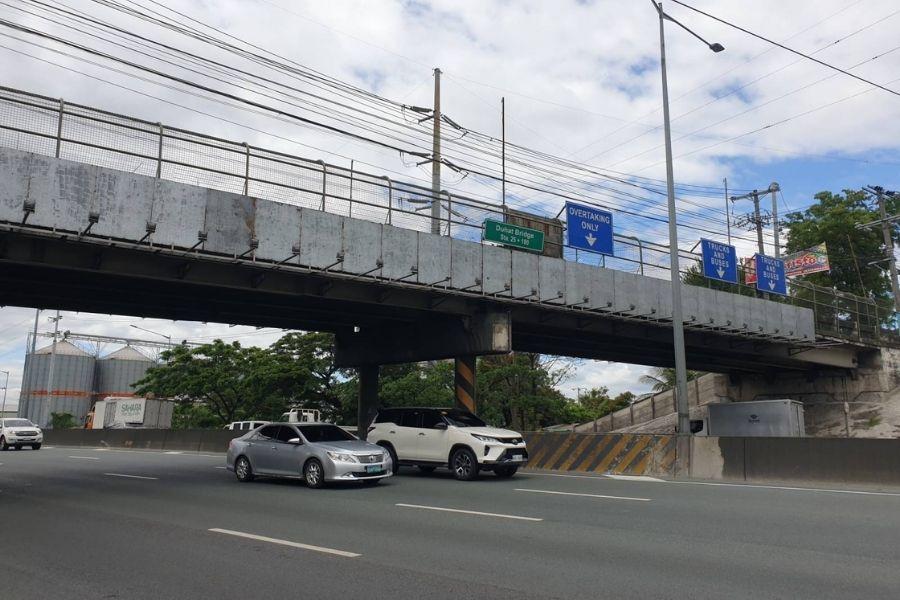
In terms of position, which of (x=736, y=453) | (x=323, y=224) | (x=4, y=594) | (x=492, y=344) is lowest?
(x=4, y=594)

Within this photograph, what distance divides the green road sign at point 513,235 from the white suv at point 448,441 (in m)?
6.84

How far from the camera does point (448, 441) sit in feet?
57.1

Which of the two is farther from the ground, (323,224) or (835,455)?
(323,224)

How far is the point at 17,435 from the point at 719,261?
34.0 meters

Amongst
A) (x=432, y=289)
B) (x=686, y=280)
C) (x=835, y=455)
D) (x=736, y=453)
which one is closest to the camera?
(x=835, y=455)

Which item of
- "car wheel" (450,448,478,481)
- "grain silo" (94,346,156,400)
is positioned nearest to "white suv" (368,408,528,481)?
"car wheel" (450,448,478,481)

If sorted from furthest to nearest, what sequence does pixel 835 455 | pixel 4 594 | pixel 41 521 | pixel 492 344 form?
pixel 492 344 < pixel 835 455 < pixel 41 521 < pixel 4 594

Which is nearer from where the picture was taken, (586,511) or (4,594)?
(4,594)

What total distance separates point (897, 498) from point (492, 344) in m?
12.5

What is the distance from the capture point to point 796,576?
6.69 meters

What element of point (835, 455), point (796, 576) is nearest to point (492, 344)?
point (835, 455)

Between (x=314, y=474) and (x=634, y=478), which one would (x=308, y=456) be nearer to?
(x=314, y=474)

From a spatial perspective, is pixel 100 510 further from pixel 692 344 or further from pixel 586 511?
pixel 692 344

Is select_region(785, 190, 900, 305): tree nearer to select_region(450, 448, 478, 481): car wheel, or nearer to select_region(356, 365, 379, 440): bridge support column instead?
select_region(356, 365, 379, 440): bridge support column
